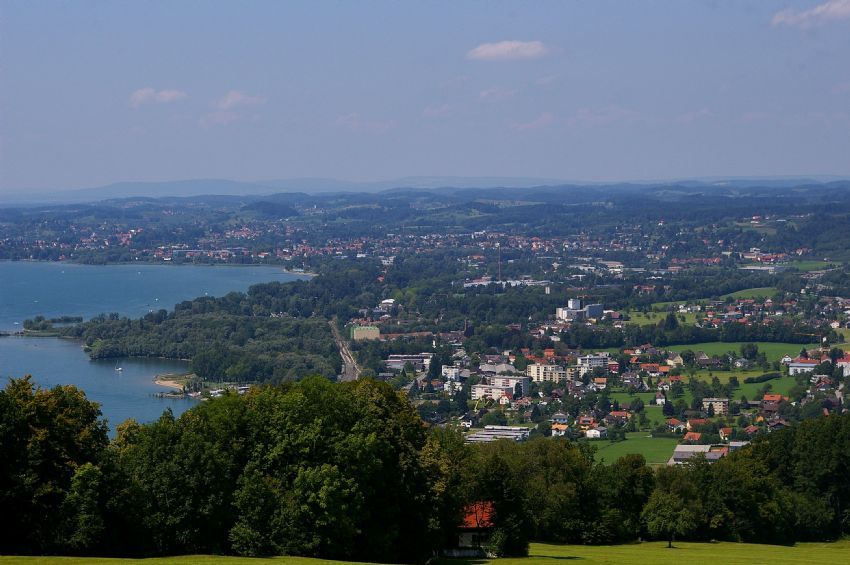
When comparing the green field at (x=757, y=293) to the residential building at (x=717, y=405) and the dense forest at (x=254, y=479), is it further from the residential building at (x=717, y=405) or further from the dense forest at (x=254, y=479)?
the dense forest at (x=254, y=479)

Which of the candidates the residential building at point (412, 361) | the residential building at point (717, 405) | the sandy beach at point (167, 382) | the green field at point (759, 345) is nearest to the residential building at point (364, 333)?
the residential building at point (412, 361)

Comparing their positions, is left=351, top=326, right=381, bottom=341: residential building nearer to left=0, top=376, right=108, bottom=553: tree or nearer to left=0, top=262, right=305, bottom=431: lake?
left=0, top=262, right=305, bottom=431: lake

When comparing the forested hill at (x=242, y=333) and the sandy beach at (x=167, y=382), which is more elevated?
the sandy beach at (x=167, y=382)

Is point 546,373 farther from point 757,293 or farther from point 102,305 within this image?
point 102,305

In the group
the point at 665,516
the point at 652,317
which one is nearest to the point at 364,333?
the point at 652,317

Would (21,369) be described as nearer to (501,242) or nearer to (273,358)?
(273,358)

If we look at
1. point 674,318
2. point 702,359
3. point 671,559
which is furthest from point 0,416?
point 674,318
